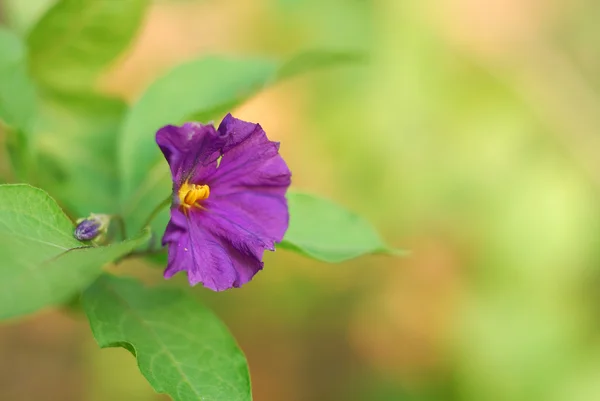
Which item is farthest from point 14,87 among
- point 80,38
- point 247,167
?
point 247,167

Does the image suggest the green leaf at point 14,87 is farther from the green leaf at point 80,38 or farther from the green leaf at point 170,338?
the green leaf at point 170,338

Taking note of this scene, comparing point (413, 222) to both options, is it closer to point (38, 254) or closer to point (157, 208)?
point (157, 208)

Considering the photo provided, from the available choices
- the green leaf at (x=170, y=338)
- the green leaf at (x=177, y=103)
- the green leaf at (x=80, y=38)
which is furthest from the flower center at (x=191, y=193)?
the green leaf at (x=80, y=38)

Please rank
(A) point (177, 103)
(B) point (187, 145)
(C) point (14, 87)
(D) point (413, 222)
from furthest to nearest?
1. (D) point (413, 222)
2. (A) point (177, 103)
3. (C) point (14, 87)
4. (B) point (187, 145)

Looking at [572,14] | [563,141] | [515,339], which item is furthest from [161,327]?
[572,14]

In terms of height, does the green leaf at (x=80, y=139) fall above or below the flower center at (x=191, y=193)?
below

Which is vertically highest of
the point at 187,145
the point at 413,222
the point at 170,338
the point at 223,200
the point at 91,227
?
the point at 187,145

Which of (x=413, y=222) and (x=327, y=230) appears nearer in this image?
(x=327, y=230)
